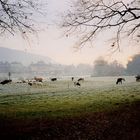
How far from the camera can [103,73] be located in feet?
575

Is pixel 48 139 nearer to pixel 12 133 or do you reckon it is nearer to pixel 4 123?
pixel 12 133

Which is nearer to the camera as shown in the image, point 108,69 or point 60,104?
point 60,104

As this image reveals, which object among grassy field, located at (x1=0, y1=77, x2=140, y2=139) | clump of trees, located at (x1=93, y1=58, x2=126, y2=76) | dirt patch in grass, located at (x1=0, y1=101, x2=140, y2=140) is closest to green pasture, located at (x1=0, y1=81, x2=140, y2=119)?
grassy field, located at (x1=0, y1=77, x2=140, y2=139)

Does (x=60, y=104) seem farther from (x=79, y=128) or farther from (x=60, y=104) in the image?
(x=79, y=128)

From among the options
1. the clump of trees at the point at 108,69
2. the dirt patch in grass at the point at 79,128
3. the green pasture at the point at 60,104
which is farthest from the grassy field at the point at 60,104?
the clump of trees at the point at 108,69

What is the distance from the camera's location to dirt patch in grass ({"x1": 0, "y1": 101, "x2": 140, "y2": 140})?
13.5m

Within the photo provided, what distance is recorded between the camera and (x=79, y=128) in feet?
49.0

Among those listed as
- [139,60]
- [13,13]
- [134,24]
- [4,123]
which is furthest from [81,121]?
[139,60]

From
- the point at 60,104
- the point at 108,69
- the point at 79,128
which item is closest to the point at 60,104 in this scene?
the point at 60,104

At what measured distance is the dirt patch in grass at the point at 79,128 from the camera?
44.4ft

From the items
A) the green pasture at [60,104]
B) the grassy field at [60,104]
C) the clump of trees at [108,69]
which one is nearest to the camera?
the grassy field at [60,104]

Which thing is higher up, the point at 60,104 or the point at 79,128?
the point at 60,104

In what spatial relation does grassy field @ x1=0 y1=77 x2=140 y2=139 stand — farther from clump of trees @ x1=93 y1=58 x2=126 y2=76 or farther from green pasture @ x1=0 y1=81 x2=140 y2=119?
clump of trees @ x1=93 y1=58 x2=126 y2=76

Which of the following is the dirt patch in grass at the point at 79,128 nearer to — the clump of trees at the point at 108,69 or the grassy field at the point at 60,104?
the grassy field at the point at 60,104
